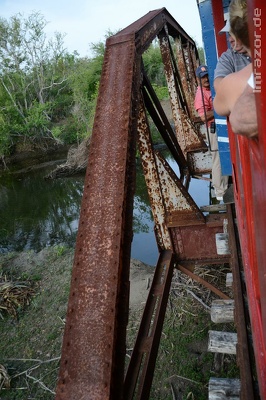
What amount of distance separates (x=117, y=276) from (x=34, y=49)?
113 feet

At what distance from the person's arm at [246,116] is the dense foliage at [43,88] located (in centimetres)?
2265

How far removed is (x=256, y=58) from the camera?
23.3 inches

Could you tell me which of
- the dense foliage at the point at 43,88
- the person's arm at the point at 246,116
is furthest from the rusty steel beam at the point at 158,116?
the dense foliage at the point at 43,88

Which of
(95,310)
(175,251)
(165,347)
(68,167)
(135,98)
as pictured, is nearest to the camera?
(95,310)

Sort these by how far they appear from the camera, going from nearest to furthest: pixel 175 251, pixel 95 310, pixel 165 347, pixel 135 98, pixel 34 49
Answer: pixel 95 310, pixel 135 98, pixel 175 251, pixel 165 347, pixel 34 49

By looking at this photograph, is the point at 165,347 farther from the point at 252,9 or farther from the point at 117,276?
the point at 252,9

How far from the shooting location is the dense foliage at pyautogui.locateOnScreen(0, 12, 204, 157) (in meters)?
26.1

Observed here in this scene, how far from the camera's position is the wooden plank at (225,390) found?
1.79 meters

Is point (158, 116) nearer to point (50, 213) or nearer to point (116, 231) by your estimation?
point (116, 231)

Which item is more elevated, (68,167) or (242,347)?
(68,167)

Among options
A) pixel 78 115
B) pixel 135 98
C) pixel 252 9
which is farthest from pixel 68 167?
pixel 252 9

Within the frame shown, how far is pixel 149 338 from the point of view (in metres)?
2.37

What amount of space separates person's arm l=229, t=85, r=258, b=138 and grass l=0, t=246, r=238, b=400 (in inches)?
152

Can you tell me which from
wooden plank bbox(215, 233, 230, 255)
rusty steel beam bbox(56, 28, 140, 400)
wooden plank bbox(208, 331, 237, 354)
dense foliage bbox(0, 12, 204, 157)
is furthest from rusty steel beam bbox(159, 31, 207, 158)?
dense foliage bbox(0, 12, 204, 157)
